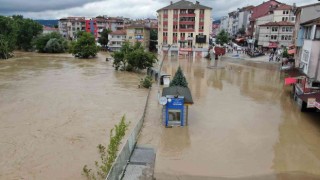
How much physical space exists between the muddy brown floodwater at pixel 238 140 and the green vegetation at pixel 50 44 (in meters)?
68.8

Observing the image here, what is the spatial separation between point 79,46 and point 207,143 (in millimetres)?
60889

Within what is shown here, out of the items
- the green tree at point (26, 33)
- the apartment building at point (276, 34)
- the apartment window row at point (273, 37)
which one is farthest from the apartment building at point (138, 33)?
the apartment window row at point (273, 37)

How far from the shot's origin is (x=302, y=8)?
37.3 m

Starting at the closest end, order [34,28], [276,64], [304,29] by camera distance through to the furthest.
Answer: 1. [304,29]
2. [276,64]
3. [34,28]

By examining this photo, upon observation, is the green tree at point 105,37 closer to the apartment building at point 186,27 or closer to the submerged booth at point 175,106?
the apartment building at point 186,27

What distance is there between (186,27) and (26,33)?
53545 millimetres

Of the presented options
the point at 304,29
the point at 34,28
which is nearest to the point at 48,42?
the point at 34,28

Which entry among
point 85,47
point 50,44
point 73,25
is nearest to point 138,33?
point 85,47

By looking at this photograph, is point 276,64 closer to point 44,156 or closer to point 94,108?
point 94,108

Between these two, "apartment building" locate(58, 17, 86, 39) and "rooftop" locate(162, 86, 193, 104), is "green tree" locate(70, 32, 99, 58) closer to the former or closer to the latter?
"rooftop" locate(162, 86, 193, 104)

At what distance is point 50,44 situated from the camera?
291 feet

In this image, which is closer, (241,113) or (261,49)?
(241,113)

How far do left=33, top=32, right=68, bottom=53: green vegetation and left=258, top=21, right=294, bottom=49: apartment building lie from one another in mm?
59369

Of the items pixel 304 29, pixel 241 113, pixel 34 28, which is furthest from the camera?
pixel 34 28
